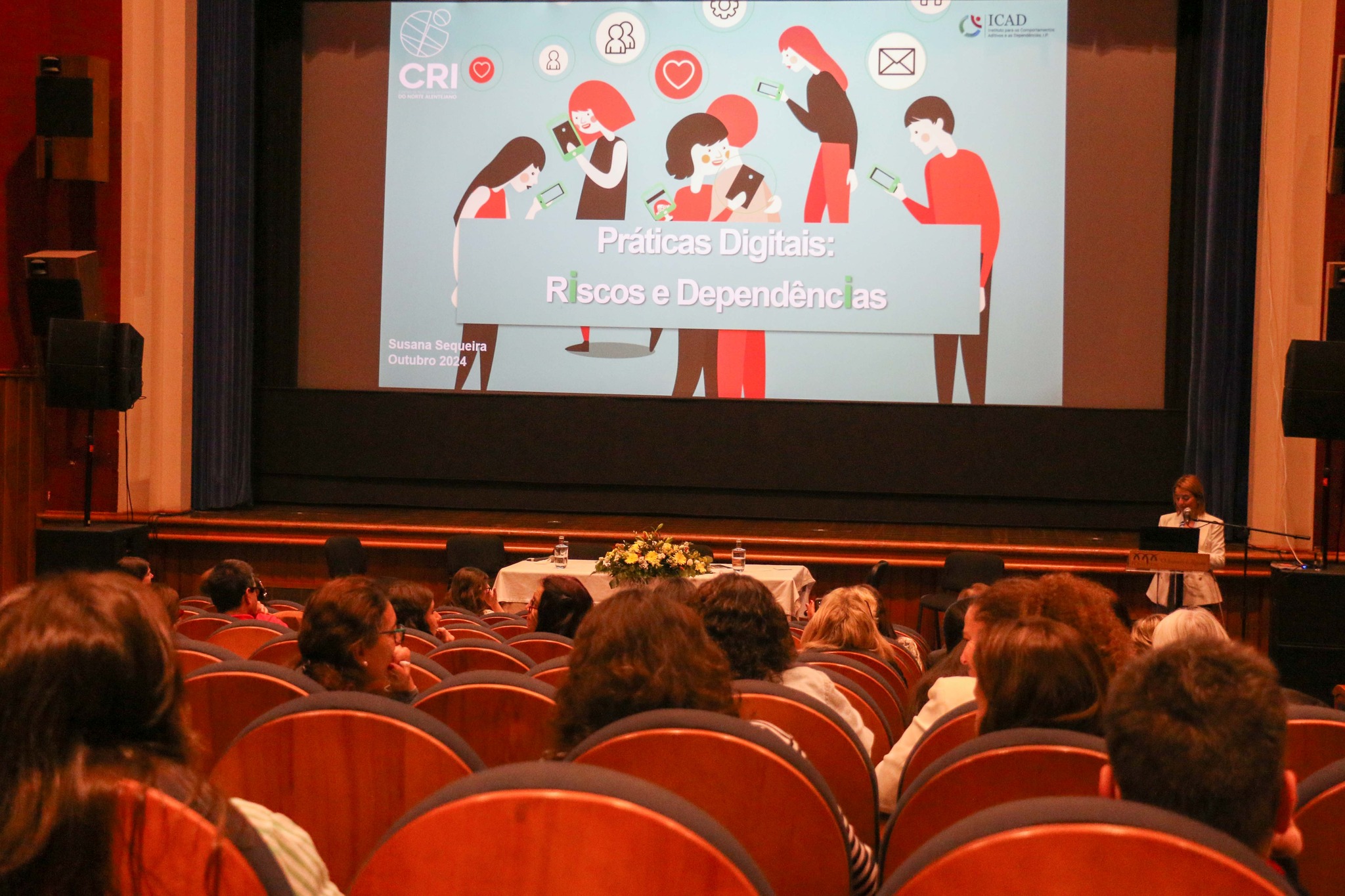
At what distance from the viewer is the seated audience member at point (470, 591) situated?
5715mm

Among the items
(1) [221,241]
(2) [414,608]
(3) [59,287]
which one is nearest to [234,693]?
(2) [414,608]

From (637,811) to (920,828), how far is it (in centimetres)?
69

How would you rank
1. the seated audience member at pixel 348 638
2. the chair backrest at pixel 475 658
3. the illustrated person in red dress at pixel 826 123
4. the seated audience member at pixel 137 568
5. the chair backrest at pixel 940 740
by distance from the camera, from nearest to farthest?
the chair backrest at pixel 940 740 → the seated audience member at pixel 348 638 → the chair backrest at pixel 475 658 → the seated audience member at pixel 137 568 → the illustrated person in red dress at pixel 826 123

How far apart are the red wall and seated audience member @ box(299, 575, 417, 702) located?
7279 mm

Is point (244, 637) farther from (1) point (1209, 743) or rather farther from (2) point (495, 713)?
(1) point (1209, 743)

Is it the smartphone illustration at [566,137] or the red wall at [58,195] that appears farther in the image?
the smartphone illustration at [566,137]

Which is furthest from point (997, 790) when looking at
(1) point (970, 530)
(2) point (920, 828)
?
(1) point (970, 530)

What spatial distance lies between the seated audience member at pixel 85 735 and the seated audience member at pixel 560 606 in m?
3.10

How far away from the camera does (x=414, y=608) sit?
11.7 ft

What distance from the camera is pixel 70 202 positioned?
28.6 ft

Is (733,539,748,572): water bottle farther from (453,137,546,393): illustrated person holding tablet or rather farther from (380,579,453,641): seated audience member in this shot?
(380,579,453,641): seated audience member

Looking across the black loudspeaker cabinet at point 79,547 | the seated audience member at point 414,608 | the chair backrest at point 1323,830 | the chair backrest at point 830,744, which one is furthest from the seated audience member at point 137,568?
the chair backrest at point 1323,830

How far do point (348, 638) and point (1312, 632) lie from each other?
5.52m

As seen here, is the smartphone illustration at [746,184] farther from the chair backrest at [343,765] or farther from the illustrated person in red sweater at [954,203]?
the chair backrest at [343,765]
